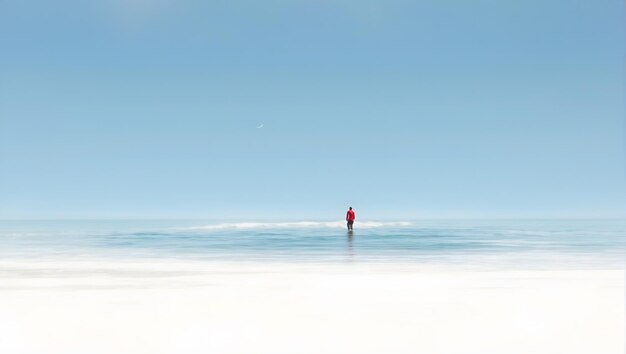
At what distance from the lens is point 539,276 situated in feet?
37.5

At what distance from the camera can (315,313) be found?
7.70 m

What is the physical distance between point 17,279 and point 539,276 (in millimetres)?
10420

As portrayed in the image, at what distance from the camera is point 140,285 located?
10.3 metres

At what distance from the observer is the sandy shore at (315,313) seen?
627 centimetres

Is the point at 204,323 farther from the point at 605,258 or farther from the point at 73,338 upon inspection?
the point at 605,258

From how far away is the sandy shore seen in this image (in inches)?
247

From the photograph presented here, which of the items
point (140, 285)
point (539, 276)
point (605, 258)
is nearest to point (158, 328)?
point (140, 285)

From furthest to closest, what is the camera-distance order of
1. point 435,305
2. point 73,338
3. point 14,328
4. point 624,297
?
point 624,297 < point 435,305 < point 14,328 < point 73,338

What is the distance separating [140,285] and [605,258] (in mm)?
12156

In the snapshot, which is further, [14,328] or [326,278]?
[326,278]

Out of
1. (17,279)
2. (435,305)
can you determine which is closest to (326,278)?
(435,305)

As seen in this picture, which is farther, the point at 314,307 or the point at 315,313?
the point at 314,307

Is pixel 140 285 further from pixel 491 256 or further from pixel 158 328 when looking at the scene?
pixel 491 256

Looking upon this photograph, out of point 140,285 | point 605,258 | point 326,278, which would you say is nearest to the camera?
point 140,285
